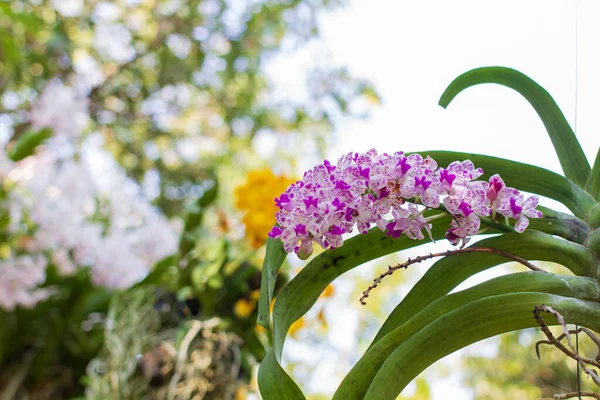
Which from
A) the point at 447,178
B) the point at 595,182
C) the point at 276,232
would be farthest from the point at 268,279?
the point at 595,182

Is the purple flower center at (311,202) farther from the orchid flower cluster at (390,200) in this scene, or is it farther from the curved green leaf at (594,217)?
the curved green leaf at (594,217)

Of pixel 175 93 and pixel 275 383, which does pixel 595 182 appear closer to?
pixel 275 383

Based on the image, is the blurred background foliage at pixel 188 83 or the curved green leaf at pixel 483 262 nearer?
the curved green leaf at pixel 483 262

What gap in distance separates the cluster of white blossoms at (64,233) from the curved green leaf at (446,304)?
0.83m

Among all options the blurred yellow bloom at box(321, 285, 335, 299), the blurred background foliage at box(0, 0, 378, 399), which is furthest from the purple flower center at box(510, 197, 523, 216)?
the blurred background foliage at box(0, 0, 378, 399)

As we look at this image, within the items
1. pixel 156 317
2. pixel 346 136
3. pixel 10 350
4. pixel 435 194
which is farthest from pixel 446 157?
pixel 346 136

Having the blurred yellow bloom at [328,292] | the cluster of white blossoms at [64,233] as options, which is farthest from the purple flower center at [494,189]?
the cluster of white blossoms at [64,233]

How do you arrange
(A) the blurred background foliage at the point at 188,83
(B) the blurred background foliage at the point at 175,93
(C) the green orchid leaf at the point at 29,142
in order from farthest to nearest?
(A) the blurred background foliage at the point at 188,83 → (B) the blurred background foliage at the point at 175,93 → (C) the green orchid leaf at the point at 29,142

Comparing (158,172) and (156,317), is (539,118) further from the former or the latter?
(158,172)

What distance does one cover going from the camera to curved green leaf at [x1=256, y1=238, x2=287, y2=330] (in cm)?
37

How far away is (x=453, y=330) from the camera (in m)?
0.35

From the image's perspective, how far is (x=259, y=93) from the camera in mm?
3004

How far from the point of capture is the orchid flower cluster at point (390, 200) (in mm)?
374

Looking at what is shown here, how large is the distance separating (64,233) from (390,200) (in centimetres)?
93
